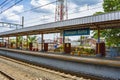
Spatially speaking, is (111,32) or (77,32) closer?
(77,32)

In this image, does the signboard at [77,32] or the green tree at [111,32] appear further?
the green tree at [111,32]

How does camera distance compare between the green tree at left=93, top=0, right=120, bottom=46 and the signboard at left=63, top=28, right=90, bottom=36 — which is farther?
the green tree at left=93, top=0, right=120, bottom=46

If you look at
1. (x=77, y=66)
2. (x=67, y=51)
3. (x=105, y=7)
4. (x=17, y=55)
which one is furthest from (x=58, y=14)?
(x=77, y=66)

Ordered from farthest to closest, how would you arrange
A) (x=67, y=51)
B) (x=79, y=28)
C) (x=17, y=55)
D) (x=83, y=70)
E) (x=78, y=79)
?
(x=17, y=55) < (x=67, y=51) < (x=79, y=28) < (x=83, y=70) < (x=78, y=79)

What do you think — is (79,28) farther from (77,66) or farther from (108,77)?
(108,77)

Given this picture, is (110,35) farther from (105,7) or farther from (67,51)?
(67,51)

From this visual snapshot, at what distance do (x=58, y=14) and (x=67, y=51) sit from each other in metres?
49.6

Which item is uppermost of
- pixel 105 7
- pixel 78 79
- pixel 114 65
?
pixel 105 7

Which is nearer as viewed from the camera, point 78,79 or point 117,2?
point 78,79

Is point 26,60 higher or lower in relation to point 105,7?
lower

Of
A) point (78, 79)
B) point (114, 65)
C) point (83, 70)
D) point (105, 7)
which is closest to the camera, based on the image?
point (114, 65)

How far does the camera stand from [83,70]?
45.5ft

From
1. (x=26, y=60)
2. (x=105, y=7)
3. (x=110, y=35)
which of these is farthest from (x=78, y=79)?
(x=105, y=7)

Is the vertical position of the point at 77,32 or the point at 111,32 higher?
the point at 111,32
